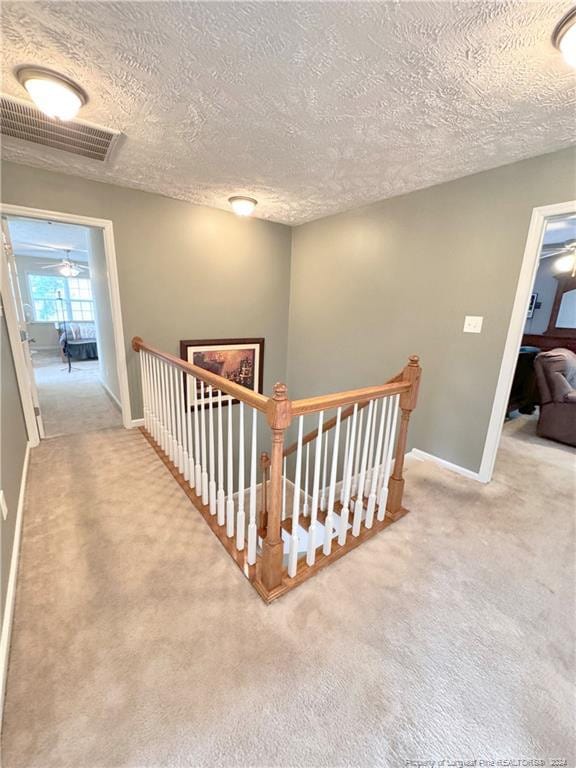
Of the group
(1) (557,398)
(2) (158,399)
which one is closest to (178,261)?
(2) (158,399)

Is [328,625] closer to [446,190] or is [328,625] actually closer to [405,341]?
[405,341]

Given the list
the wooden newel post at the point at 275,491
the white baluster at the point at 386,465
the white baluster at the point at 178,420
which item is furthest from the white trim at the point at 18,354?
the white baluster at the point at 386,465

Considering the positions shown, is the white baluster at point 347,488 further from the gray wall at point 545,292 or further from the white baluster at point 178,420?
the gray wall at point 545,292

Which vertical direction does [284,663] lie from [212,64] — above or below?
below

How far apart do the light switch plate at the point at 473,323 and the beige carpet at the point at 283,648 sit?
1.41 metres

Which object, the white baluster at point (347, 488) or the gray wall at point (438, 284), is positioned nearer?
the white baluster at point (347, 488)

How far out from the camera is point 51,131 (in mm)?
1884

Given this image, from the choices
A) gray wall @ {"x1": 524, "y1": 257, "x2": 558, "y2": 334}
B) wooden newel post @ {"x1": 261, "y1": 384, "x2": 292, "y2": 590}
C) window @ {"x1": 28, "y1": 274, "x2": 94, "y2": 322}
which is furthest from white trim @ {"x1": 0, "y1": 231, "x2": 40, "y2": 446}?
gray wall @ {"x1": 524, "y1": 257, "x2": 558, "y2": 334}

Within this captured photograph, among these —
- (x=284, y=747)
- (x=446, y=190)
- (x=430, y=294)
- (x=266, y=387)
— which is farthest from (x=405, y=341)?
(x=284, y=747)

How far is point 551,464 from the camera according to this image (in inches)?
112

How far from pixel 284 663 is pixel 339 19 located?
7.97ft

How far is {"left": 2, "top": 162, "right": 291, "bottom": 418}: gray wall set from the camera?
103 inches

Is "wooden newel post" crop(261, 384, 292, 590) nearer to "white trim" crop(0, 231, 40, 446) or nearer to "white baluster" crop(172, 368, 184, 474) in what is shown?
"white baluster" crop(172, 368, 184, 474)

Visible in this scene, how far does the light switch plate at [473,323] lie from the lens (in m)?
2.39
